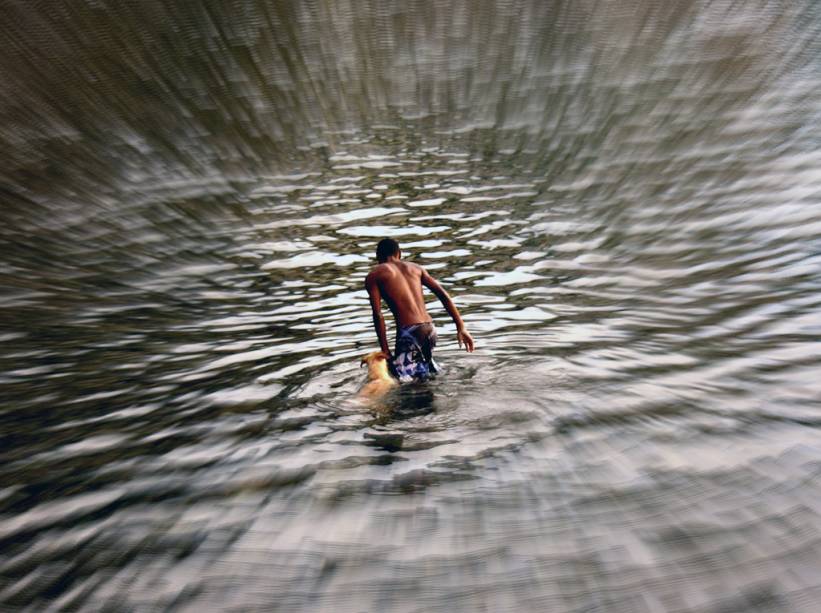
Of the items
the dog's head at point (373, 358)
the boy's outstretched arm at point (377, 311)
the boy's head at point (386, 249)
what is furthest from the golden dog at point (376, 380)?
the boy's head at point (386, 249)

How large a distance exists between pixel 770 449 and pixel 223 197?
13567 mm

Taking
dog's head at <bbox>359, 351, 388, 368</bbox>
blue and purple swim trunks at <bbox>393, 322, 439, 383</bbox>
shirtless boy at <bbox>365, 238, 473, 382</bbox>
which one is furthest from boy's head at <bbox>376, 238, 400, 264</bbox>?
dog's head at <bbox>359, 351, 388, 368</bbox>

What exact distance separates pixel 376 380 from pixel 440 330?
7.27 feet

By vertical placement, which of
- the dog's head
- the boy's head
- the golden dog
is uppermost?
the boy's head

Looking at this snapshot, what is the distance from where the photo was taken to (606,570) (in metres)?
4.30

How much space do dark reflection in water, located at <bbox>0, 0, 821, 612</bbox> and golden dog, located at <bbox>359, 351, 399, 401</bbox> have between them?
0.14 metres

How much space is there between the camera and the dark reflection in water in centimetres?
459

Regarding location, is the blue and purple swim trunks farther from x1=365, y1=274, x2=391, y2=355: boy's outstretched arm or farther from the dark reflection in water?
the dark reflection in water

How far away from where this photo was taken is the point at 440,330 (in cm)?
938

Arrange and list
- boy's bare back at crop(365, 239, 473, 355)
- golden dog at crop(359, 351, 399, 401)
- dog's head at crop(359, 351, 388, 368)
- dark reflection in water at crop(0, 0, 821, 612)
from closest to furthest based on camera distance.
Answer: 1. dark reflection in water at crop(0, 0, 821, 612)
2. golden dog at crop(359, 351, 399, 401)
3. dog's head at crop(359, 351, 388, 368)
4. boy's bare back at crop(365, 239, 473, 355)

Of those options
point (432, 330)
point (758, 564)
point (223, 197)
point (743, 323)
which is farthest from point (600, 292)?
point (223, 197)

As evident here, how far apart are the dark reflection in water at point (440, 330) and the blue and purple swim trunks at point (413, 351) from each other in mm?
269

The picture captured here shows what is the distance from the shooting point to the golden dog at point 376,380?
7.21 m

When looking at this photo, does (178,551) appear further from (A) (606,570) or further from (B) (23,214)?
(B) (23,214)
